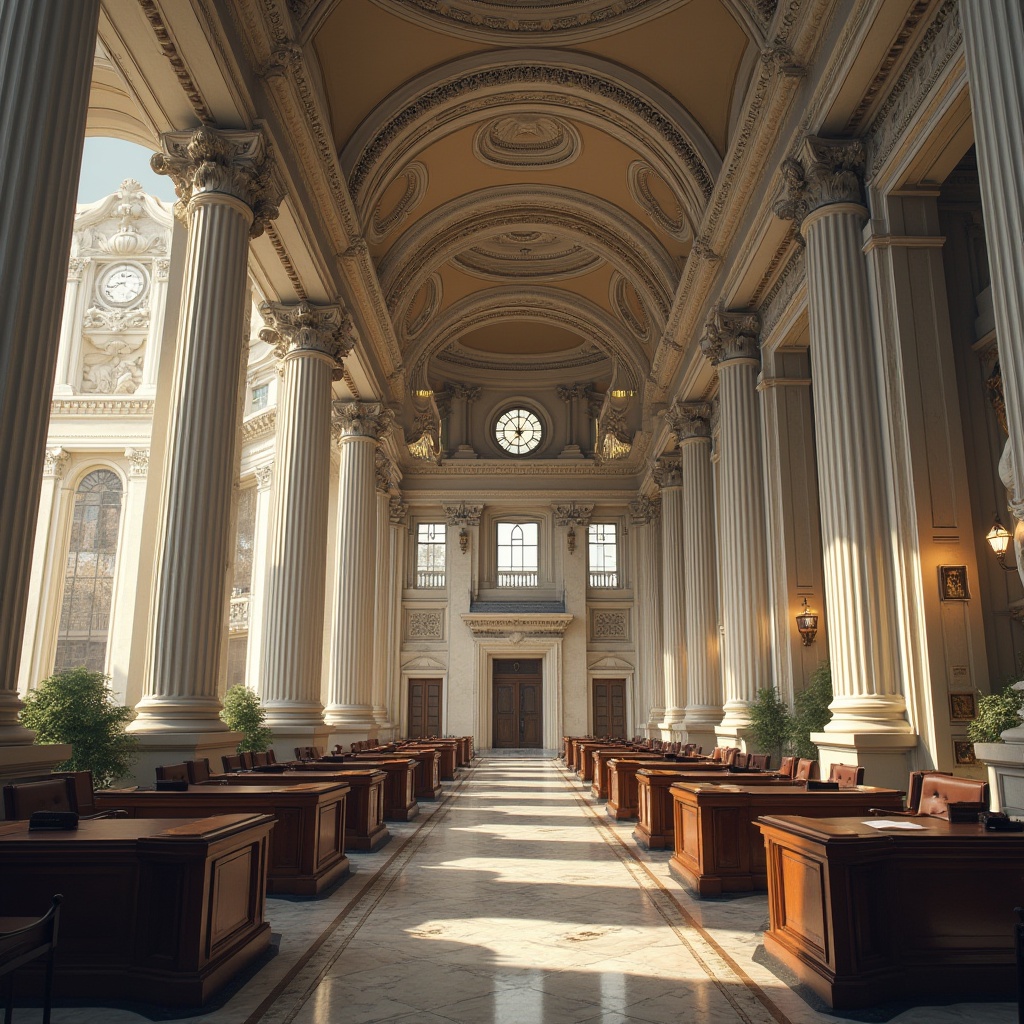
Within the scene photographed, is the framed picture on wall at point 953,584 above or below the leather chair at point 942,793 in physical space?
above

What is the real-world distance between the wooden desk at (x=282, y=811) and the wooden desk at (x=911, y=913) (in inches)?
125

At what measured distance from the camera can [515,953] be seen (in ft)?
14.8

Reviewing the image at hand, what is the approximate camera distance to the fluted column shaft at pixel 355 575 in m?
16.0

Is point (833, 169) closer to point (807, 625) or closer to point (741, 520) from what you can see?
point (741, 520)

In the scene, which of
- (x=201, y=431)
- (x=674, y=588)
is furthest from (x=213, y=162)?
(x=674, y=588)

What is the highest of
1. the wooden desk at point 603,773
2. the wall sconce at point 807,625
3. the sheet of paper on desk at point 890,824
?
the wall sconce at point 807,625

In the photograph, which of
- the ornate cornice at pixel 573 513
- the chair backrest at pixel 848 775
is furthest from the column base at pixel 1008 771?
the ornate cornice at pixel 573 513

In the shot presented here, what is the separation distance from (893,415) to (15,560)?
712 cm

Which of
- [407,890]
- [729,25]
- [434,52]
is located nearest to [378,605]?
[434,52]

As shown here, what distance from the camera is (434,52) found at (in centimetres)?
1338

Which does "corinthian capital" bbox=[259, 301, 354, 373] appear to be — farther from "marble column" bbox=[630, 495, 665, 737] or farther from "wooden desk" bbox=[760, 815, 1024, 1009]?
"marble column" bbox=[630, 495, 665, 737]

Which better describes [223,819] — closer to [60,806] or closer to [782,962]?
[60,806]

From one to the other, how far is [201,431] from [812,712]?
7050 mm

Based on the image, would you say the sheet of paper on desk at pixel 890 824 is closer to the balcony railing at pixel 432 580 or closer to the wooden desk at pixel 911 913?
the wooden desk at pixel 911 913
